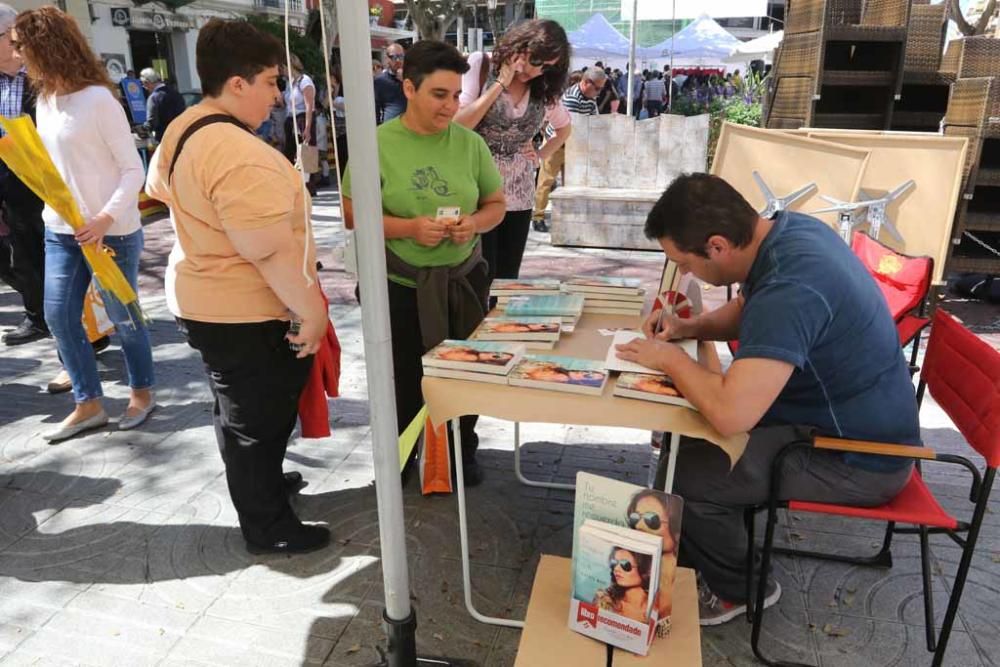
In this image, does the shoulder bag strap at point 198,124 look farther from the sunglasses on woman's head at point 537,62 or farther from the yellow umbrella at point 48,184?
the sunglasses on woman's head at point 537,62

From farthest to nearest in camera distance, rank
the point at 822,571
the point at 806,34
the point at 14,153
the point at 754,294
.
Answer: the point at 806,34
the point at 14,153
the point at 822,571
the point at 754,294

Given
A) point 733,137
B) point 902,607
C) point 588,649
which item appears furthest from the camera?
point 733,137

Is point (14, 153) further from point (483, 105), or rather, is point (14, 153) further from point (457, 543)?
point (457, 543)

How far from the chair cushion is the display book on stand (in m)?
0.53

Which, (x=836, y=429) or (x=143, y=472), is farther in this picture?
(x=143, y=472)

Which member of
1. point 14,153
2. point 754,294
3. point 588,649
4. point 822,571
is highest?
point 14,153

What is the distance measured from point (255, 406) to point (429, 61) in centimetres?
125

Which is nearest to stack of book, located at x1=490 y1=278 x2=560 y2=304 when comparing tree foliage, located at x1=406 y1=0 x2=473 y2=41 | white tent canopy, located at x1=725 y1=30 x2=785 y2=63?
white tent canopy, located at x1=725 y1=30 x2=785 y2=63

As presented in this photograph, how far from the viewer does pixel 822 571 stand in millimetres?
2529

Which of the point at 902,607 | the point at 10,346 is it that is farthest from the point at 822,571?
the point at 10,346

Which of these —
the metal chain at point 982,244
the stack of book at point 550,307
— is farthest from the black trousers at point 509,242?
the metal chain at point 982,244

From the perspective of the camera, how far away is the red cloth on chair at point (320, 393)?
8.49ft

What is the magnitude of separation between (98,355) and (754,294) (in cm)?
397

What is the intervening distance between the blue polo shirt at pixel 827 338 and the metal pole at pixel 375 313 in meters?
0.87
